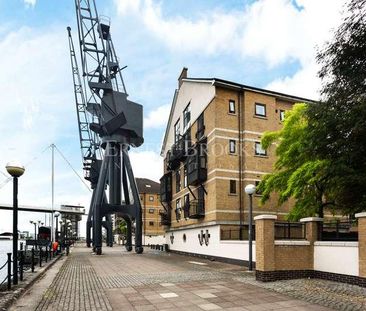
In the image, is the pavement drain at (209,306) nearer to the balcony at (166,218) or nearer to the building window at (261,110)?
the building window at (261,110)

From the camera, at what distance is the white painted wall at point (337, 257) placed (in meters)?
12.7

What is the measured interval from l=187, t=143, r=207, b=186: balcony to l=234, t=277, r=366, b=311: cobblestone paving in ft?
47.5

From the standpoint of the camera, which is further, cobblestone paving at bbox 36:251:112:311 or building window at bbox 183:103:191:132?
building window at bbox 183:103:191:132

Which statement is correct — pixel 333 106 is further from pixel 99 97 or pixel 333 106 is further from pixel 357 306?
pixel 99 97

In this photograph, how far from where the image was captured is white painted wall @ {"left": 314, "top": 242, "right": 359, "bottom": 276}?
1271cm

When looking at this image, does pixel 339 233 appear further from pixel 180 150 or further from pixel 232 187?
pixel 180 150

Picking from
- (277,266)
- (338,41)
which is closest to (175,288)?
(277,266)

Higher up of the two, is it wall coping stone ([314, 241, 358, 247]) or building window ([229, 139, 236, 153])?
building window ([229, 139, 236, 153])

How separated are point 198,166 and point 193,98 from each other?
6798mm

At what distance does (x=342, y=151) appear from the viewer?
543 inches

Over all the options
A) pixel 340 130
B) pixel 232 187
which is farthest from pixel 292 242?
pixel 232 187

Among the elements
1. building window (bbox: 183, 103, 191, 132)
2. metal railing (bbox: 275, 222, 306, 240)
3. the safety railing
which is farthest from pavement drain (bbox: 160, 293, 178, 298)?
building window (bbox: 183, 103, 191, 132)

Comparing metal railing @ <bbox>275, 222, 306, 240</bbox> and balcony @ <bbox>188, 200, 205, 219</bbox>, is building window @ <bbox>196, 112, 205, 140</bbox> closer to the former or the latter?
balcony @ <bbox>188, 200, 205, 219</bbox>

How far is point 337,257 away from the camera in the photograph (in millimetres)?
13367
